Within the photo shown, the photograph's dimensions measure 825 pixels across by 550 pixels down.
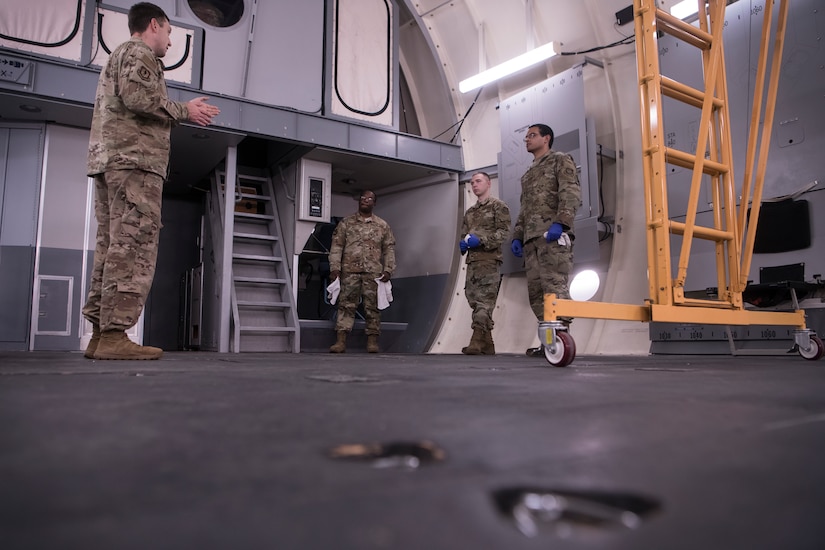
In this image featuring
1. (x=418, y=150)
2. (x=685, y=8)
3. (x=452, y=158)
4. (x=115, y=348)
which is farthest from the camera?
(x=452, y=158)

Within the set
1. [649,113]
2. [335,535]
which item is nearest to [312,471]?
[335,535]

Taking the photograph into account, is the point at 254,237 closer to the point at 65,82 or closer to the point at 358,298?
the point at 358,298

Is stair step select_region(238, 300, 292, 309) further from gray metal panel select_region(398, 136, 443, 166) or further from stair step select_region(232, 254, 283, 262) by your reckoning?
gray metal panel select_region(398, 136, 443, 166)

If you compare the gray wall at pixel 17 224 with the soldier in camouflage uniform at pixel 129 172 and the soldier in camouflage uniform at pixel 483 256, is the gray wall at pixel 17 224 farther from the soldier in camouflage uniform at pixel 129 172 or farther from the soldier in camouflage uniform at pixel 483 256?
the soldier in camouflage uniform at pixel 483 256

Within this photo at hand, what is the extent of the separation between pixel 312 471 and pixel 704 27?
3.76 meters

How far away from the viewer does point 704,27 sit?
3.31m

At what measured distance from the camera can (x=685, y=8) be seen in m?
4.32

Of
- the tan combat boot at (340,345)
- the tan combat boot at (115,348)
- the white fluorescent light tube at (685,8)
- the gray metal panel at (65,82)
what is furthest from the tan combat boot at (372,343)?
the white fluorescent light tube at (685,8)

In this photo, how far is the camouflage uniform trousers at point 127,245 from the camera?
2.59m

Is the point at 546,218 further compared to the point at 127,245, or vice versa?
the point at 546,218

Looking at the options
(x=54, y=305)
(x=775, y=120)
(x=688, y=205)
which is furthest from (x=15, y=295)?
(x=775, y=120)

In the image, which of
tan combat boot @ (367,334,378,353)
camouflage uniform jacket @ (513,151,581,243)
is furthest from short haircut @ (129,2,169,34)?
tan combat boot @ (367,334,378,353)

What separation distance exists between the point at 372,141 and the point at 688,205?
347 centimetres

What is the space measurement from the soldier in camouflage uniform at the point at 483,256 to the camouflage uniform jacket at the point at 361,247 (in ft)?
3.19
